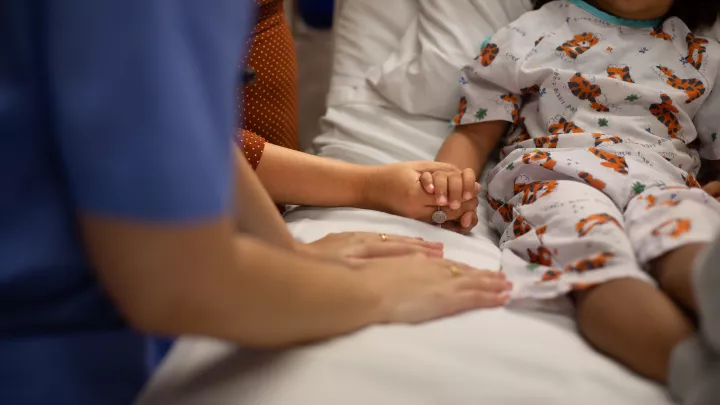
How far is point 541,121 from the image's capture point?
101cm

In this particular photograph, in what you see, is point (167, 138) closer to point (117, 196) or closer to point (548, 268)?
point (117, 196)

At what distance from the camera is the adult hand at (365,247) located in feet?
2.22

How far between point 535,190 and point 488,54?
33 cm

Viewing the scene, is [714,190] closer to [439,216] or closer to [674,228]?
[674,228]

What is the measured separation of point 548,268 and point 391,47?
68 centimetres

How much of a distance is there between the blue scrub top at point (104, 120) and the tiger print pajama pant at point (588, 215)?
433 millimetres

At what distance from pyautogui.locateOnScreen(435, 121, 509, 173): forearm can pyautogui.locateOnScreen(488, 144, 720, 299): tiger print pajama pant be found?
0.29 feet

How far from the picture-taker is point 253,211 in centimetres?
60

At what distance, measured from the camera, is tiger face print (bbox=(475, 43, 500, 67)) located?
106cm

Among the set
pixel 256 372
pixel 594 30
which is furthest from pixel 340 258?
pixel 594 30

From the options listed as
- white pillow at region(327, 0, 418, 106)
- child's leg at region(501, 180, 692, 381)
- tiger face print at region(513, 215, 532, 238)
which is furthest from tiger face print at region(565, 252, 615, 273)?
white pillow at region(327, 0, 418, 106)

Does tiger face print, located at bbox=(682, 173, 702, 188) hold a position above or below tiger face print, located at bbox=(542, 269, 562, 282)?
below

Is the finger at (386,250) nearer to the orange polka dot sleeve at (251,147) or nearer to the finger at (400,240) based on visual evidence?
the finger at (400,240)

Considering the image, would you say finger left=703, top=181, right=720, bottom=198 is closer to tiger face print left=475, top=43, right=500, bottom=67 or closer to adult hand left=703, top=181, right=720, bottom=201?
adult hand left=703, top=181, right=720, bottom=201
